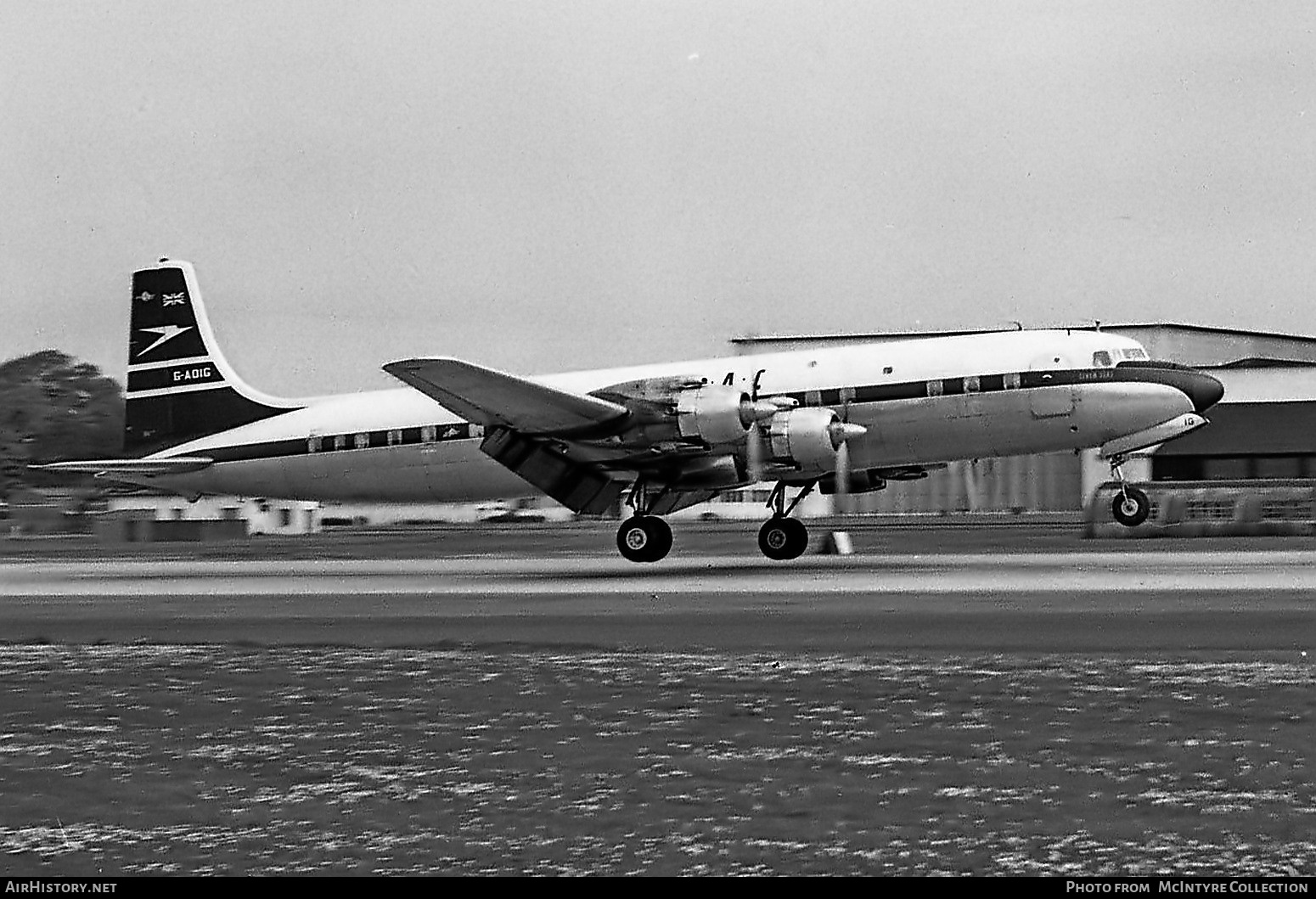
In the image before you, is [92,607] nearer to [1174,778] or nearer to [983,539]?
[1174,778]

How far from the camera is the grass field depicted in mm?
6305

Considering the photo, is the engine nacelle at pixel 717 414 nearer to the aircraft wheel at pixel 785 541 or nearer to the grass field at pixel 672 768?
the aircraft wheel at pixel 785 541

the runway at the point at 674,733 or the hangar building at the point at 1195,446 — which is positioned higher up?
the hangar building at the point at 1195,446

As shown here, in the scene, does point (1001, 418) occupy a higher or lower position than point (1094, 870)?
higher

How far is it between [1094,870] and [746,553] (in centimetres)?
2545

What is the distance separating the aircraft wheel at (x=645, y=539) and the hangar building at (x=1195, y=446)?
103ft

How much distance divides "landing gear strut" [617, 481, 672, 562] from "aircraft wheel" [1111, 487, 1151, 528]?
29.0 feet

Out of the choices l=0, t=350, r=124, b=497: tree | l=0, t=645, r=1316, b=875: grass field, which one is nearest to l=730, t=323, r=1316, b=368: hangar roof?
l=0, t=350, r=124, b=497: tree

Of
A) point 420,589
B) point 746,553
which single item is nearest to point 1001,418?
point 746,553

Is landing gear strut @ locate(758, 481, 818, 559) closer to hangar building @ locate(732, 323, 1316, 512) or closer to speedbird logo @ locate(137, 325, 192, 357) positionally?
speedbird logo @ locate(137, 325, 192, 357)

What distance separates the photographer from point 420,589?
72.5 ft

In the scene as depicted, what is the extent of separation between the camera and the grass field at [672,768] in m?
6.30

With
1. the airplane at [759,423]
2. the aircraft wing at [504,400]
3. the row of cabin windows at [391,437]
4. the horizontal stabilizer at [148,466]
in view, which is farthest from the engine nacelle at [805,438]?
the horizontal stabilizer at [148,466]

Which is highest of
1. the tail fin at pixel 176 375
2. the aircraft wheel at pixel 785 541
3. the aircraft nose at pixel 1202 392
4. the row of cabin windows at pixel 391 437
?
the tail fin at pixel 176 375
